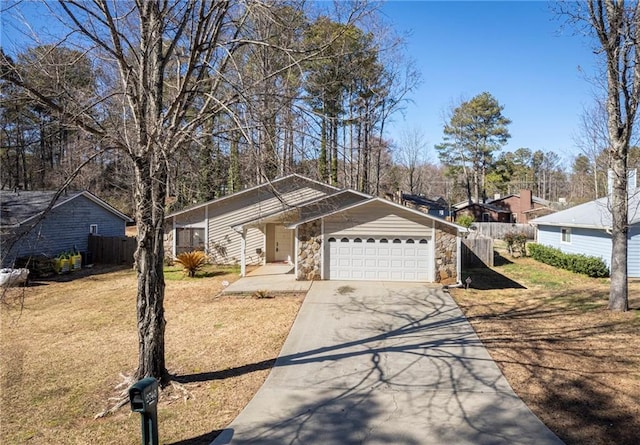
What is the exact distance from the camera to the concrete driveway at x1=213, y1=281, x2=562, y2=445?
471 centimetres

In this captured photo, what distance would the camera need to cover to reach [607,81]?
35.1 feet

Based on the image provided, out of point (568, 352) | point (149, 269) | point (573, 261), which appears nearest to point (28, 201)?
point (149, 269)

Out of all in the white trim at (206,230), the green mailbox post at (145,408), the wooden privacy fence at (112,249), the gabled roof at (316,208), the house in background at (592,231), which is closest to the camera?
the green mailbox post at (145,408)

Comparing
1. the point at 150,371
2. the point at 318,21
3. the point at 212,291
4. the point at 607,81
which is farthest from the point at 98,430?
the point at 607,81

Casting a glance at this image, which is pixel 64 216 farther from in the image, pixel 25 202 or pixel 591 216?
pixel 591 216

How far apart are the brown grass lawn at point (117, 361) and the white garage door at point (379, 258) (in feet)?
10.2

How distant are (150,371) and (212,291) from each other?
760 centimetres

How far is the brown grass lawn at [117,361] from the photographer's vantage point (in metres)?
4.93

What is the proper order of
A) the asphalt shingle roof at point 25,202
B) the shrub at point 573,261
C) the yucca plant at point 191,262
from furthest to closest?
the shrub at point 573,261 → the asphalt shingle roof at point 25,202 → the yucca plant at point 191,262

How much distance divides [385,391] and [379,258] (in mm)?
8727

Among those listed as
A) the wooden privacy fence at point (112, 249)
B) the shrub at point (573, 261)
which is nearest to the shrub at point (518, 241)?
the shrub at point (573, 261)

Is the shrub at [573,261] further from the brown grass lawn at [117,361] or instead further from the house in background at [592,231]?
the brown grass lawn at [117,361]

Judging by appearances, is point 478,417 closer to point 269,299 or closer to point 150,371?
point 150,371

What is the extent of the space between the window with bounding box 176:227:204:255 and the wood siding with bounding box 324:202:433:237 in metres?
7.22
